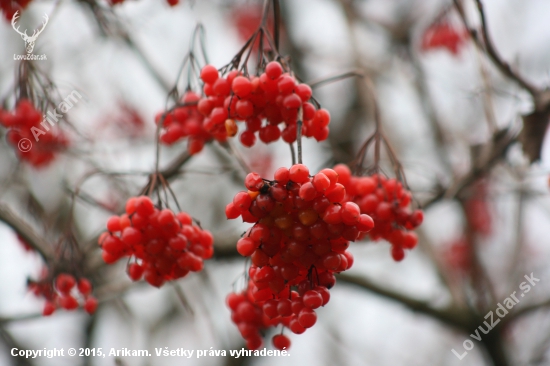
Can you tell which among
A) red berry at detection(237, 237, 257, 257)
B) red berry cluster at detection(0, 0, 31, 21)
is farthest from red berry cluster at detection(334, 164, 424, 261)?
red berry cluster at detection(0, 0, 31, 21)

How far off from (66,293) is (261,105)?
64.6 inches

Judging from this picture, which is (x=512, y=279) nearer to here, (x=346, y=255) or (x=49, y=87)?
(x=346, y=255)

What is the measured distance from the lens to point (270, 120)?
177 centimetres

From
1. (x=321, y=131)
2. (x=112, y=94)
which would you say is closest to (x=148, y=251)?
(x=321, y=131)

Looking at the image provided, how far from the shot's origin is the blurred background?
3965mm

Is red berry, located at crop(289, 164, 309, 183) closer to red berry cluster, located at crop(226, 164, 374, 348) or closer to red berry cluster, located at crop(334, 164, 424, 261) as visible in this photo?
red berry cluster, located at crop(226, 164, 374, 348)

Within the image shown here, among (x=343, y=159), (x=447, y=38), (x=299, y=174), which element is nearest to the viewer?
(x=299, y=174)

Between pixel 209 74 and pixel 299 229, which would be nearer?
pixel 299 229

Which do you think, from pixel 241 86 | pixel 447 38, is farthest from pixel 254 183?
pixel 447 38

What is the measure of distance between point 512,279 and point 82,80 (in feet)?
17.0

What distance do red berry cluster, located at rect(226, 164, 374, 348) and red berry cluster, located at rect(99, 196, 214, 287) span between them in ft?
1.57

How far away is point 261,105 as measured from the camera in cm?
175

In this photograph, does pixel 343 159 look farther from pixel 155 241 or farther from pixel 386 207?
pixel 155 241

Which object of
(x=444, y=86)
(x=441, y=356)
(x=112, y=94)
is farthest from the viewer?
(x=441, y=356)
